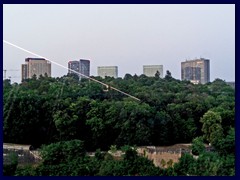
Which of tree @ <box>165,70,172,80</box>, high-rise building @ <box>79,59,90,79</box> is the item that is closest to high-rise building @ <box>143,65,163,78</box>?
tree @ <box>165,70,172,80</box>

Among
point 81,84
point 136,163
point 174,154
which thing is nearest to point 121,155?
point 136,163

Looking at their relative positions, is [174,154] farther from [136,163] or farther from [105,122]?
[105,122]

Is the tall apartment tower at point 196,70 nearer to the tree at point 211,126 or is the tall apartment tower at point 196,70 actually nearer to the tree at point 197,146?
the tree at point 211,126

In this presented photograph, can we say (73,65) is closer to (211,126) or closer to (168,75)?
(168,75)

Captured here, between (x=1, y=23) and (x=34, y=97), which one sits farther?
(x=34, y=97)

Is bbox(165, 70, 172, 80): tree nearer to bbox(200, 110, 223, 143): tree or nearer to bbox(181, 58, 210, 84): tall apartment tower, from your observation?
bbox(181, 58, 210, 84): tall apartment tower
